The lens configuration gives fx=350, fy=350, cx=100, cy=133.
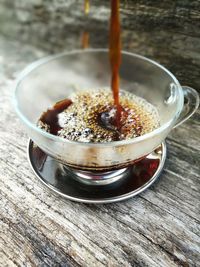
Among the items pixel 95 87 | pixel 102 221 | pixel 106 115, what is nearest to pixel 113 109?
pixel 106 115

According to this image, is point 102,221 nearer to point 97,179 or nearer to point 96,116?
point 97,179

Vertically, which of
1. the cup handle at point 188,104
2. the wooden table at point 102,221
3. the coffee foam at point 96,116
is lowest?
the wooden table at point 102,221

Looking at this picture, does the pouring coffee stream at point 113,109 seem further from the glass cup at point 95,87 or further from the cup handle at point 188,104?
the cup handle at point 188,104

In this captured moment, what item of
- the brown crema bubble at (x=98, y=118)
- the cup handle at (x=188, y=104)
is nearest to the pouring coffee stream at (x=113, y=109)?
the brown crema bubble at (x=98, y=118)

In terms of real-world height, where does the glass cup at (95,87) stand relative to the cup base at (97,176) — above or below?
above

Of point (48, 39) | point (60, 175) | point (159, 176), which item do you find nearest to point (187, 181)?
point (159, 176)

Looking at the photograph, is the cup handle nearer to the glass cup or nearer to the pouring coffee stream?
the glass cup

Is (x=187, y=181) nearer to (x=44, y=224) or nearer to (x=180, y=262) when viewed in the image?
(x=180, y=262)
